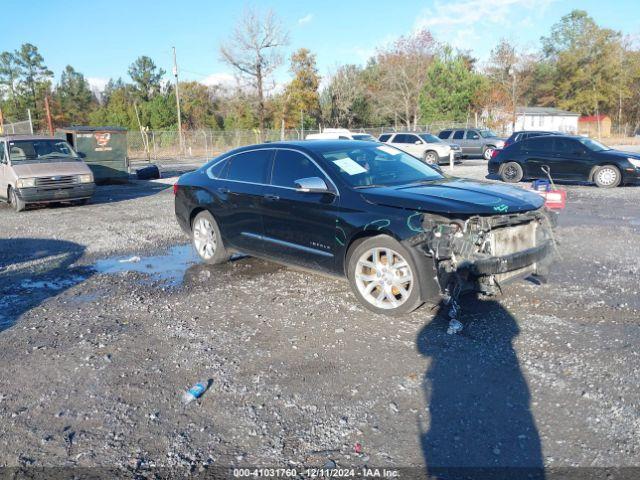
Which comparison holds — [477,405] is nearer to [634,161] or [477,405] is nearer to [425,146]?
[634,161]

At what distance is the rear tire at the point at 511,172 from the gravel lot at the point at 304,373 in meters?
9.65

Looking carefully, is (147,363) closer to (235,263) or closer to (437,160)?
(235,263)

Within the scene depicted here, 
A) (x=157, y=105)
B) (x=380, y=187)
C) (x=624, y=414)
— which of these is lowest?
(x=624, y=414)

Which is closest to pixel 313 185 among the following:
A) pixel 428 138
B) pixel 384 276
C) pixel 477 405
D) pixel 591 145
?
pixel 384 276

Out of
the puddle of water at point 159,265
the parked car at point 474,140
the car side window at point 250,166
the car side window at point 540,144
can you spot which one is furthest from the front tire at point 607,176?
the parked car at point 474,140

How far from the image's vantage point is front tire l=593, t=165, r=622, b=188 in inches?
577

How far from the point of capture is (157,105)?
5872 cm

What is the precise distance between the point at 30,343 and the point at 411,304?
11.1 ft

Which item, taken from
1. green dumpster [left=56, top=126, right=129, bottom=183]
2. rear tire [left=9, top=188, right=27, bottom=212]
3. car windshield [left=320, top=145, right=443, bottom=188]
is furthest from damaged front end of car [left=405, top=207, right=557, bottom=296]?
green dumpster [left=56, top=126, right=129, bottom=183]

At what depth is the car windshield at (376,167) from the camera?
563cm

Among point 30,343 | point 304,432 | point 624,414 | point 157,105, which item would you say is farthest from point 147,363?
point 157,105

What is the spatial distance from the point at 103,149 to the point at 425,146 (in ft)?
45.0

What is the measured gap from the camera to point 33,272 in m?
7.06

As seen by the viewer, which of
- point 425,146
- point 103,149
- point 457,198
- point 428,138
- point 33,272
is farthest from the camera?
point 428,138
